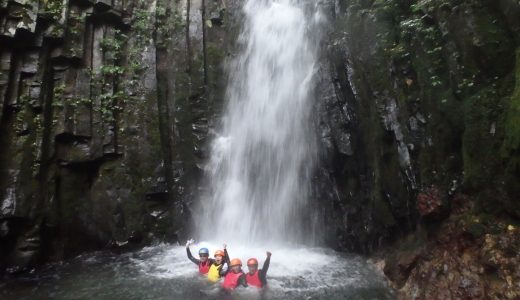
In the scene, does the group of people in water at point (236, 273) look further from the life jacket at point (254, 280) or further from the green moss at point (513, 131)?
the green moss at point (513, 131)

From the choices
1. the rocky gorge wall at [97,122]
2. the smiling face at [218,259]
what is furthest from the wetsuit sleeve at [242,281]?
the rocky gorge wall at [97,122]

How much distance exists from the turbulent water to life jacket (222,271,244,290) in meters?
0.16

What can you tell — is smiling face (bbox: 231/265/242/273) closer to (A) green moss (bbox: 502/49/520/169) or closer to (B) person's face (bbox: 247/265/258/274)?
(B) person's face (bbox: 247/265/258/274)

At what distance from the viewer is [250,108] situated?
12.3 m

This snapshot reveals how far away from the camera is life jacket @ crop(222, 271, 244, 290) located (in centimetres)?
736

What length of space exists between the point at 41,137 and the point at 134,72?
3.53 m

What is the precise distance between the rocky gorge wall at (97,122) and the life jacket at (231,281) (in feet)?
13.0

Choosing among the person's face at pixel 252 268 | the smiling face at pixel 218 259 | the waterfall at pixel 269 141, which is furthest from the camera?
the waterfall at pixel 269 141

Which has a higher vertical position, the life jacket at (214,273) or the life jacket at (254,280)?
the life jacket at (214,273)

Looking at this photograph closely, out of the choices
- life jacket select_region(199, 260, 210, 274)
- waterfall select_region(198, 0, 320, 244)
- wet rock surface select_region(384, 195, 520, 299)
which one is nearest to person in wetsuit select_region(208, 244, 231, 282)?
life jacket select_region(199, 260, 210, 274)

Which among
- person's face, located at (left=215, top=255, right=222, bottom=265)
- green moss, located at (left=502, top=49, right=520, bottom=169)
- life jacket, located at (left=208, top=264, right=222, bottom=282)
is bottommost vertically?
life jacket, located at (left=208, top=264, right=222, bottom=282)

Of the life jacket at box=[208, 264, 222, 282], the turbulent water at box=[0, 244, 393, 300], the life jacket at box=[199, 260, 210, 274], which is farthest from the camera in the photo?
the life jacket at box=[199, 260, 210, 274]

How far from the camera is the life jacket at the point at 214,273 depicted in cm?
784

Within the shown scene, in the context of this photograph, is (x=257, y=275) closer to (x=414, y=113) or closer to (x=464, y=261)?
(x=464, y=261)
